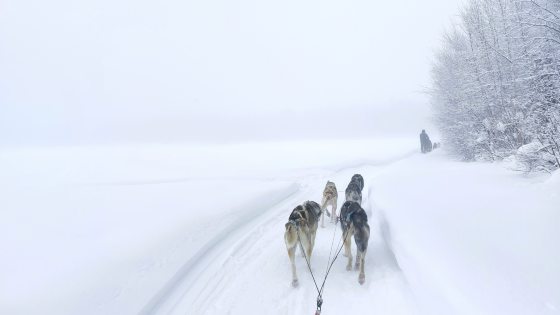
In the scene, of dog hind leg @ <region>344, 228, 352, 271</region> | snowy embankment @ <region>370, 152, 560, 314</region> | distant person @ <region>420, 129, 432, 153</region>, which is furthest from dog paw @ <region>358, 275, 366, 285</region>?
distant person @ <region>420, 129, 432, 153</region>

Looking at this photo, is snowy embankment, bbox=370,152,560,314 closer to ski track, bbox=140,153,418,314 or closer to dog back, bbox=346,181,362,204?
ski track, bbox=140,153,418,314

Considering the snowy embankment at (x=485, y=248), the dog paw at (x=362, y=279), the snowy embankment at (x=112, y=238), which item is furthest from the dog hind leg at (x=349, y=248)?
the snowy embankment at (x=112, y=238)

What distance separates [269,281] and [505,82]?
12.7 m

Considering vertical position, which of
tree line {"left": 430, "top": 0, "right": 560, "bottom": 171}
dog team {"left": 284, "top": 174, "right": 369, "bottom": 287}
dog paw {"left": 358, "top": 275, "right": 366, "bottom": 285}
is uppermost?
tree line {"left": 430, "top": 0, "right": 560, "bottom": 171}

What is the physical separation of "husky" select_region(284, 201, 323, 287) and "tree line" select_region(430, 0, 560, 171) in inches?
213

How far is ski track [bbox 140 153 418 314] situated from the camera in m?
4.76

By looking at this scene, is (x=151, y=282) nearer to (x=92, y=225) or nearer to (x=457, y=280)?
(x=92, y=225)

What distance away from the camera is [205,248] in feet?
23.0

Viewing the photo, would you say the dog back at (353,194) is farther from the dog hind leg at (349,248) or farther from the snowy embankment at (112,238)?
the dog hind leg at (349,248)

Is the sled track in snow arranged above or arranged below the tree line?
below

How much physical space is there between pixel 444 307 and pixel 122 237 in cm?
586

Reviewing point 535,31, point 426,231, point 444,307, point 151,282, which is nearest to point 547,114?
point 535,31

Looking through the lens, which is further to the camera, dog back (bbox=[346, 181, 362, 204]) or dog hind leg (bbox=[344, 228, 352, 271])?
dog back (bbox=[346, 181, 362, 204])

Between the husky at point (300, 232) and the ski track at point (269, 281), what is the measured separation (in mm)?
375
